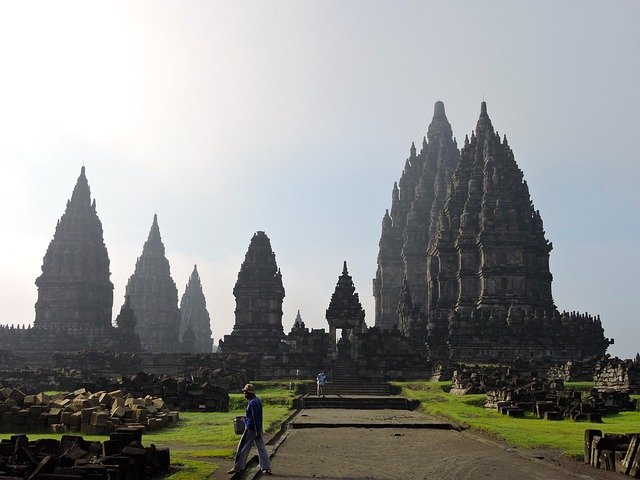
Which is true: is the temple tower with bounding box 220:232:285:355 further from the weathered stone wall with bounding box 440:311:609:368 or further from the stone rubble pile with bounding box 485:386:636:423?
the stone rubble pile with bounding box 485:386:636:423

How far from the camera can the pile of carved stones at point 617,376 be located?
3550cm

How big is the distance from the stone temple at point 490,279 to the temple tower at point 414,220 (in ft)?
12.6

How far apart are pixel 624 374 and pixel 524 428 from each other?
19.7 metres

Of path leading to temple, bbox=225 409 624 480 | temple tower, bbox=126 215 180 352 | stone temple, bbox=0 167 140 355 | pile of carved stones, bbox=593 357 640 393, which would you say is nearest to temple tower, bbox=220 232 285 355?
stone temple, bbox=0 167 140 355

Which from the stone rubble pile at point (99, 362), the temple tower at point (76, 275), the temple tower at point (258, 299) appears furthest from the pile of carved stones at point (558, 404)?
the temple tower at point (76, 275)

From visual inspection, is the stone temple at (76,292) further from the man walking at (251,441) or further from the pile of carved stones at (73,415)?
the man walking at (251,441)

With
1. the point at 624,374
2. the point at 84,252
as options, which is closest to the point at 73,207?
the point at 84,252

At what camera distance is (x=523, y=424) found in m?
21.2

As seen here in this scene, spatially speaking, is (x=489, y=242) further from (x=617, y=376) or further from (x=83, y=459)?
(x=83, y=459)

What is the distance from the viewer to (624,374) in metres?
36.6

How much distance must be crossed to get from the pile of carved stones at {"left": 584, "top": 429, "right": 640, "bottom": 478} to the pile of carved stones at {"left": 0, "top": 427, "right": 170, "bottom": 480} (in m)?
7.90

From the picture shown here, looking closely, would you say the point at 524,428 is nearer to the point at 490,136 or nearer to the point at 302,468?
the point at 302,468

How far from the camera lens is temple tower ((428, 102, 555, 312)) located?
205 feet

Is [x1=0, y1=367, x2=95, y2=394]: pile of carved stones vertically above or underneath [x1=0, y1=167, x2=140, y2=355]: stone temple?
underneath
